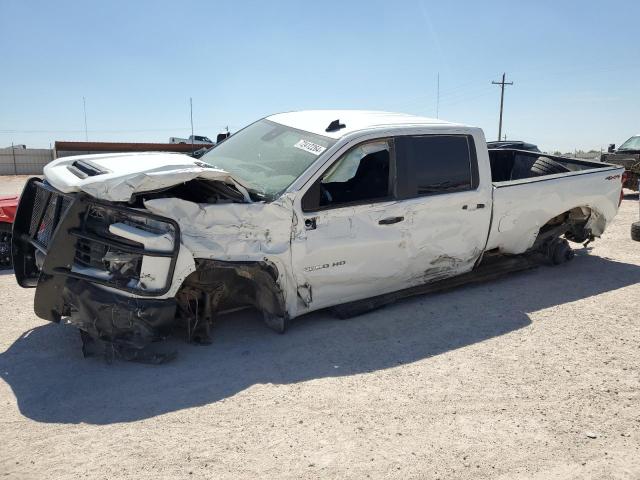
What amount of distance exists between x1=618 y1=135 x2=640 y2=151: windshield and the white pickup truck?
1162 cm

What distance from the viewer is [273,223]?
4336 mm

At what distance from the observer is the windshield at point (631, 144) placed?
16027 mm

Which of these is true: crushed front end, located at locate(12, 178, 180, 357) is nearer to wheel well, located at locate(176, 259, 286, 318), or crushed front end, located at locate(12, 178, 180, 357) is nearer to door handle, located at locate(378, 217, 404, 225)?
wheel well, located at locate(176, 259, 286, 318)

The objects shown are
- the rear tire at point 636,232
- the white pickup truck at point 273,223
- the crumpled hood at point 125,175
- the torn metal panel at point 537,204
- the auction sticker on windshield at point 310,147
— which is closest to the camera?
the crumpled hood at point 125,175

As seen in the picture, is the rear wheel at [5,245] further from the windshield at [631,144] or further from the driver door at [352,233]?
the windshield at [631,144]

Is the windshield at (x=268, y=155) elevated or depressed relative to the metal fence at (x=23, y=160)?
elevated

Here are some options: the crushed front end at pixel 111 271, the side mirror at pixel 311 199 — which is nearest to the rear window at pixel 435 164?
the side mirror at pixel 311 199

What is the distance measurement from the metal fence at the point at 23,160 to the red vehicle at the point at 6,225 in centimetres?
2484

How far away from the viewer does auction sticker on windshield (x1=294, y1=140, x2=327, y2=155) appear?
4725 mm

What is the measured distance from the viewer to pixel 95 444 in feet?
10.1

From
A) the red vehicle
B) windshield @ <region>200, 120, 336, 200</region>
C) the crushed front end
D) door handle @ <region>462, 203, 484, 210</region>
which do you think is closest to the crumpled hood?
the crushed front end

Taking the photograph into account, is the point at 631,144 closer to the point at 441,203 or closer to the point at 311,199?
the point at 441,203

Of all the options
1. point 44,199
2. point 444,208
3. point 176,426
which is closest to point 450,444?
point 176,426

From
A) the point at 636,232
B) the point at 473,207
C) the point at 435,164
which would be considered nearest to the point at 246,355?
the point at 435,164
